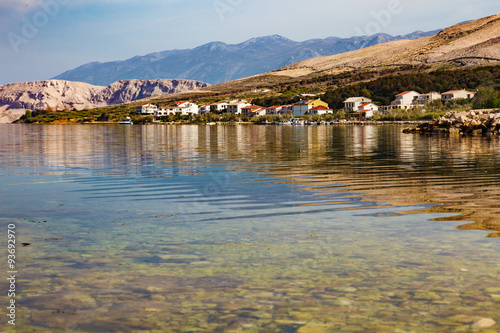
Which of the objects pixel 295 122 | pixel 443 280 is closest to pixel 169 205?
pixel 443 280

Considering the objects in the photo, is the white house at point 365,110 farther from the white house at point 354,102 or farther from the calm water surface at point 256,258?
the calm water surface at point 256,258

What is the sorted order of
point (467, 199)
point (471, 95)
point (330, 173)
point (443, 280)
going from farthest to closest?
point (471, 95), point (330, 173), point (467, 199), point (443, 280)

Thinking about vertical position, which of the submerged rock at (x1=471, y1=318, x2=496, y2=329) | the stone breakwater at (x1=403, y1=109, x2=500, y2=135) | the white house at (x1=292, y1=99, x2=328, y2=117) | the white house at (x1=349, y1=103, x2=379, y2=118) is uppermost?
the white house at (x1=292, y1=99, x2=328, y2=117)

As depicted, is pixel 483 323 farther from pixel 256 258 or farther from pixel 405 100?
pixel 405 100

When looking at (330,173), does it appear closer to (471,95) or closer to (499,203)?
(499,203)

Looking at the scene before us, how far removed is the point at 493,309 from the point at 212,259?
16.1ft

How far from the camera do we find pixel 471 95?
532ft

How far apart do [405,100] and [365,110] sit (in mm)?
17604

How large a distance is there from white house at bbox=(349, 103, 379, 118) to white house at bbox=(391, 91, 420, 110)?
25.3 ft

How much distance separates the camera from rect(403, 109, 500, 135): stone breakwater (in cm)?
6575

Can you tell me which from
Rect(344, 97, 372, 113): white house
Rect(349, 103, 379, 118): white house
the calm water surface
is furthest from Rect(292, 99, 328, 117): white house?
the calm water surface

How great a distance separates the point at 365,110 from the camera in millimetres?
171625

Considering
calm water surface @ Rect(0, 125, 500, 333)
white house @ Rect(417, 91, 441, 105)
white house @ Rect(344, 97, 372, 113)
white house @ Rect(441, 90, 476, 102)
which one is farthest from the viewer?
white house @ Rect(344, 97, 372, 113)

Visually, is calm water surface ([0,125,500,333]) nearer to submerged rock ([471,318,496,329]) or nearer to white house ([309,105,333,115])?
submerged rock ([471,318,496,329])
